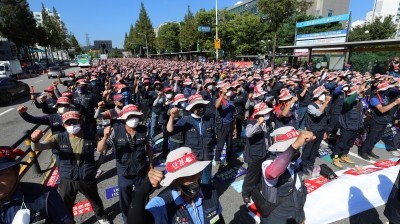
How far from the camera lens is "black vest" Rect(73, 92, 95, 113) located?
7129mm

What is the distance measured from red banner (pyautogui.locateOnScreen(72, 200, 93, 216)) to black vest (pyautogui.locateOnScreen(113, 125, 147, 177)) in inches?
62.1

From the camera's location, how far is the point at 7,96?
14344 mm

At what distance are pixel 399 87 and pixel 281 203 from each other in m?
7.84

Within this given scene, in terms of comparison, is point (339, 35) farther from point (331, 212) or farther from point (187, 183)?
point (187, 183)

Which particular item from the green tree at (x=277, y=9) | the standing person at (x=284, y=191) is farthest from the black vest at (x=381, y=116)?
the green tree at (x=277, y=9)

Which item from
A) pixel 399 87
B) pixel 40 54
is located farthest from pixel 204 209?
pixel 40 54

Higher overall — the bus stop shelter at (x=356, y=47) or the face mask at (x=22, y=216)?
the bus stop shelter at (x=356, y=47)

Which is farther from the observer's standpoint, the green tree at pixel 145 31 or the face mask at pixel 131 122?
the green tree at pixel 145 31

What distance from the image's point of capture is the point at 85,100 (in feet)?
23.4

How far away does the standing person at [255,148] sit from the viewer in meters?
4.16

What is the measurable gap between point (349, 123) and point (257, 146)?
341cm

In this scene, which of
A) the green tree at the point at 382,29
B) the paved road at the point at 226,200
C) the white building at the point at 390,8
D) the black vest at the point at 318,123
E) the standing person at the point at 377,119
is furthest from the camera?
the white building at the point at 390,8

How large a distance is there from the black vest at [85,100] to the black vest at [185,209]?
6116 mm

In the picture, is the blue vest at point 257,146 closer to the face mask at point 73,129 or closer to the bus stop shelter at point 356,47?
the face mask at point 73,129
